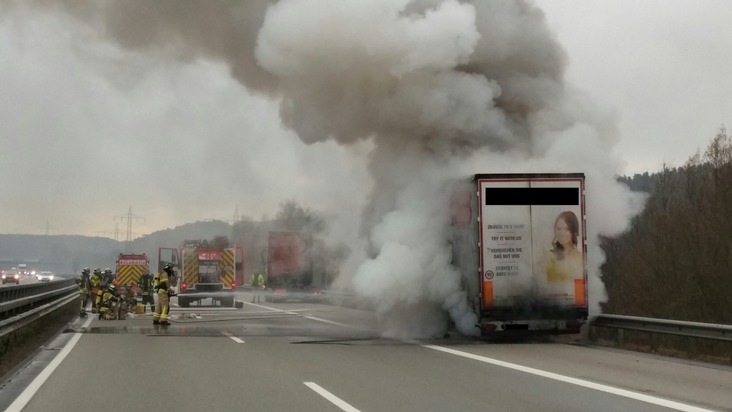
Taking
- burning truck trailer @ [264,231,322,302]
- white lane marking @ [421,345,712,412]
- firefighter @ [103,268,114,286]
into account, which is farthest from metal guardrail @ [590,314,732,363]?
burning truck trailer @ [264,231,322,302]

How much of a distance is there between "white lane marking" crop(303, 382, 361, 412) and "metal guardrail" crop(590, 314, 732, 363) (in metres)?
6.20

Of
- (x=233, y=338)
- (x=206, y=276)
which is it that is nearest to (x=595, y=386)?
(x=233, y=338)

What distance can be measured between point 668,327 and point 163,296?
12007 millimetres

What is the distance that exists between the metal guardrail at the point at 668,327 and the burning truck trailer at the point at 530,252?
84 cm

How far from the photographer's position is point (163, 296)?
18.6m

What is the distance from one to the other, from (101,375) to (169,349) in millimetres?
3223

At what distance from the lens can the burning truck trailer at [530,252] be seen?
43.3 feet

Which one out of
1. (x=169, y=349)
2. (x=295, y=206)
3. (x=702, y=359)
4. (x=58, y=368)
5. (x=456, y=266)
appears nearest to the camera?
(x=58, y=368)

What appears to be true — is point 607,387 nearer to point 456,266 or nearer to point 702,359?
point 702,359

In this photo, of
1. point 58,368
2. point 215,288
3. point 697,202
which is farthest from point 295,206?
point 58,368

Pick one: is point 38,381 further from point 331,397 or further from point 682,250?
point 682,250

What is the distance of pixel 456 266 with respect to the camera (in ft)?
47.3

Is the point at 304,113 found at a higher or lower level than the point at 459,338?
higher

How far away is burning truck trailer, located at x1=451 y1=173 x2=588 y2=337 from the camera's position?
13.2 m
